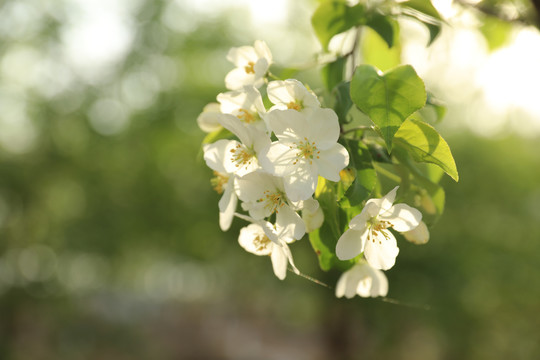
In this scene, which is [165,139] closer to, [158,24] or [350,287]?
[158,24]

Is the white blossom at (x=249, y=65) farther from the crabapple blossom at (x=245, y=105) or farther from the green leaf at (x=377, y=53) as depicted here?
the green leaf at (x=377, y=53)

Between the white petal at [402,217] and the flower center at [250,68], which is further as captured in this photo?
the flower center at [250,68]

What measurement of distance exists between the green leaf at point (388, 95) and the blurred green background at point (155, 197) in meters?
7.73

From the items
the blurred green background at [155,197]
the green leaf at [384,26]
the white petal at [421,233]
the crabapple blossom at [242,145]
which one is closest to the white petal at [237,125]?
the crabapple blossom at [242,145]

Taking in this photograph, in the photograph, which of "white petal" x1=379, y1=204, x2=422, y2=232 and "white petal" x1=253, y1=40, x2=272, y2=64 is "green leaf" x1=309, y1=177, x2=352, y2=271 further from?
"white petal" x1=253, y1=40, x2=272, y2=64

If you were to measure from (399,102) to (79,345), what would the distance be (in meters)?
10.2

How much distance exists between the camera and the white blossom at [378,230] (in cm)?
78

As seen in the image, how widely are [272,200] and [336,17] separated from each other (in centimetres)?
50

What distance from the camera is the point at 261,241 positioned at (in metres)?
0.96

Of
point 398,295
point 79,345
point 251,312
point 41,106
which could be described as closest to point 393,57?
point 41,106

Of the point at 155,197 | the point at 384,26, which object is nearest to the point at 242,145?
the point at 384,26

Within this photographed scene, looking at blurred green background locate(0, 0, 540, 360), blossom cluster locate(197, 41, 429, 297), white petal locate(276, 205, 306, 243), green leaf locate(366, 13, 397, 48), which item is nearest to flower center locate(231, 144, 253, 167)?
blossom cluster locate(197, 41, 429, 297)

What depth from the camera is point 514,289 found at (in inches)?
342

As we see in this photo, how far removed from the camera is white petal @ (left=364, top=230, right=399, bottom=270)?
0.83m
